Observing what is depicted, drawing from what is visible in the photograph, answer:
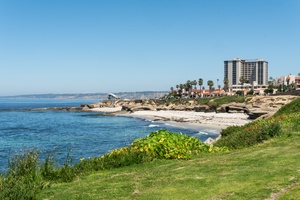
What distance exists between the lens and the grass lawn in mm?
6941

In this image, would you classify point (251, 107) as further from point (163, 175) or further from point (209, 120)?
point (163, 175)

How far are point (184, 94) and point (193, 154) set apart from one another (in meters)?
185

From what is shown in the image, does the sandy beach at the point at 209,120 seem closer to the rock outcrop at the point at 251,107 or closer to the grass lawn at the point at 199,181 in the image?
the rock outcrop at the point at 251,107

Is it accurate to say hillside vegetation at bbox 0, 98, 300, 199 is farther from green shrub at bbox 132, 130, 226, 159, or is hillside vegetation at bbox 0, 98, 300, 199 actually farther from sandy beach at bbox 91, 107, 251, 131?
sandy beach at bbox 91, 107, 251, 131

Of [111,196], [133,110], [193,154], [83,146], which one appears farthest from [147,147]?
[133,110]

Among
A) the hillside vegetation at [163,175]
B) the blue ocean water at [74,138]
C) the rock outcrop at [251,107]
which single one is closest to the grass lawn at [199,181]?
the hillside vegetation at [163,175]

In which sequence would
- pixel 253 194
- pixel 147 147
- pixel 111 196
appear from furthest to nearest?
pixel 147 147 → pixel 111 196 → pixel 253 194

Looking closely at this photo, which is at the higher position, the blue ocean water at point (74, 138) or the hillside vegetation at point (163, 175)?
the hillside vegetation at point (163, 175)

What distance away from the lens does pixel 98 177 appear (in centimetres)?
909

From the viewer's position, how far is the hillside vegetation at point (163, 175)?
7.11 meters

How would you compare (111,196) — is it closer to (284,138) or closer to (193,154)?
(193,154)

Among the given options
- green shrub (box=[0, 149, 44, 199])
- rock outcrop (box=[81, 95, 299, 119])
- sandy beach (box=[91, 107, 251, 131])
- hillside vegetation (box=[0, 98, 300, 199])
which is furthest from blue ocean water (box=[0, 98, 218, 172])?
rock outcrop (box=[81, 95, 299, 119])

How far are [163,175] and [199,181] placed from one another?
114 centimetres

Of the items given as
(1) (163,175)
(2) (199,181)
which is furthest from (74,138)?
(2) (199,181)
